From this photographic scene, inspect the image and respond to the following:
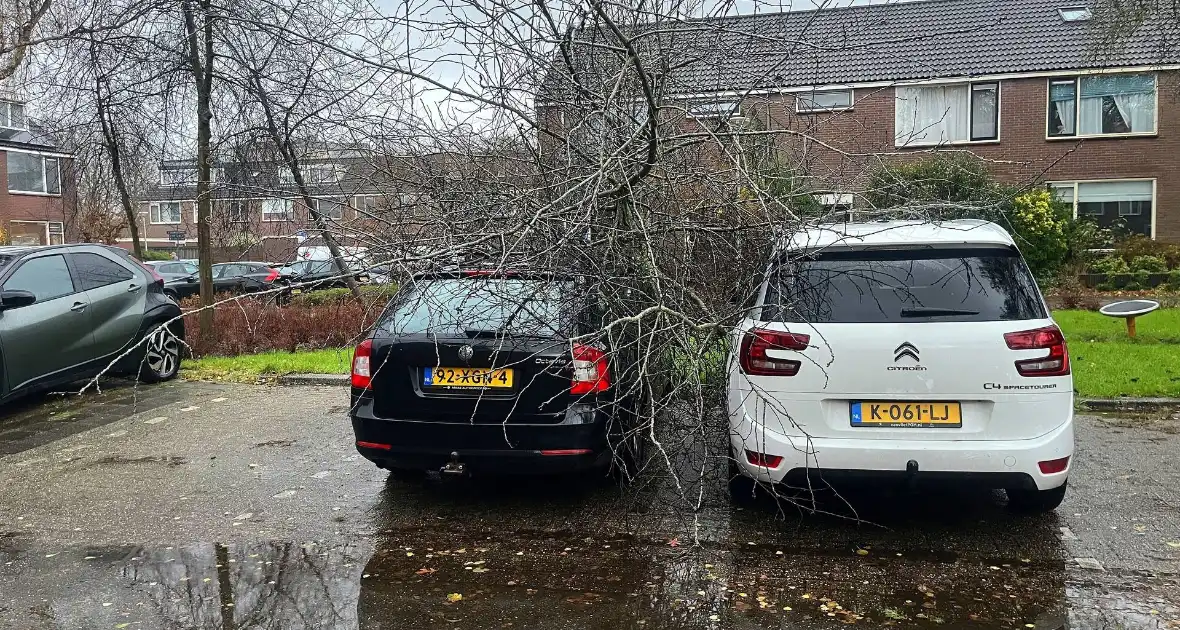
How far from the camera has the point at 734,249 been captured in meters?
5.42

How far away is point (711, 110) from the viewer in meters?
5.53

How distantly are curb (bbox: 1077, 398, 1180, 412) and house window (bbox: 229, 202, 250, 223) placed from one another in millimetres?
8800

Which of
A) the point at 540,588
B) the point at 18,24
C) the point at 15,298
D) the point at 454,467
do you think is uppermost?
the point at 18,24

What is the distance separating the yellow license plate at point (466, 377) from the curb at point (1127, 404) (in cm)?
580

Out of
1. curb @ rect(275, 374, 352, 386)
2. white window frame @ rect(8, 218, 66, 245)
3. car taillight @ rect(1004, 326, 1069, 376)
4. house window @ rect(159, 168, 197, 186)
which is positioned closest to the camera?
car taillight @ rect(1004, 326, 1069, 376)

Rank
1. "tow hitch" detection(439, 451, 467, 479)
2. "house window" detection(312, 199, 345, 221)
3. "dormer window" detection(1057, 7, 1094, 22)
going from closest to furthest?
"tow hitch" detection(439, 451, 467, 479) < "house window" detection(312, 199, 345, 221) < "dormer window" detection(1057, 7, 1094, 22)

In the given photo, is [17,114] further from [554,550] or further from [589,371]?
[554,550]

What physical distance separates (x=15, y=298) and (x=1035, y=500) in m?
8.18

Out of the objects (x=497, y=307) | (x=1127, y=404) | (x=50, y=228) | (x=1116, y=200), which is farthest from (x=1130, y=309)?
(x=50, y=228)

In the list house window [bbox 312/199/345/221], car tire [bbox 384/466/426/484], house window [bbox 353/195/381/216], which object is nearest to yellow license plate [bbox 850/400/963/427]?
car tire [bbox 384/466/426/484]

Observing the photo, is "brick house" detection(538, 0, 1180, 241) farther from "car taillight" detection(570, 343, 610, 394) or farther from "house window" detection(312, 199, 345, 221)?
"car taillight" detection(570, 343, 610, 394)

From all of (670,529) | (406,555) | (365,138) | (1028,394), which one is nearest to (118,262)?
(365,138)

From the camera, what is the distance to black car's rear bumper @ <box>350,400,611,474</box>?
4906 mm

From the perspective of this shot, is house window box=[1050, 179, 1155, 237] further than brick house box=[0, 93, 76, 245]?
No
